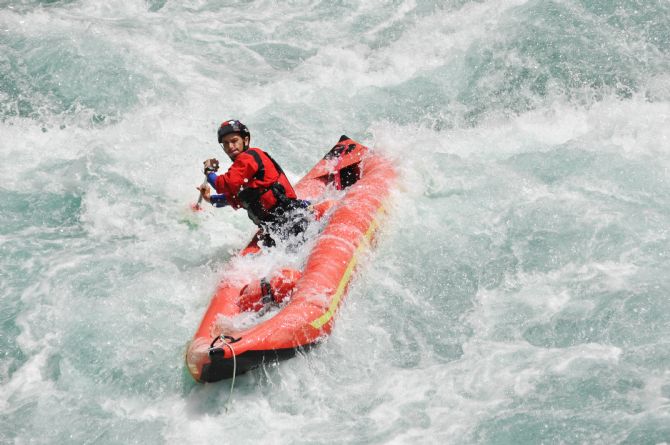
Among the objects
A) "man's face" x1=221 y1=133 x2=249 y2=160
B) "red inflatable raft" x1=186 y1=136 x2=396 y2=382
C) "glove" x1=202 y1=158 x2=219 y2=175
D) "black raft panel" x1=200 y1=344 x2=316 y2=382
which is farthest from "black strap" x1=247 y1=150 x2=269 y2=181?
"black raft panel" x1=200 y1=344 x2=316 y2=382

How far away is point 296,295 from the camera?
17.6 ft

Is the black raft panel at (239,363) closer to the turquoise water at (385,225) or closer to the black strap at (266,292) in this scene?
the turquoise water at (385,225)

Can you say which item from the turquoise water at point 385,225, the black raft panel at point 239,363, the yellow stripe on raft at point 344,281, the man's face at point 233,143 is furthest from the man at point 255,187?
the black raft panel at point 239,363

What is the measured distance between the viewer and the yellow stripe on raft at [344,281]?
17.3 feet

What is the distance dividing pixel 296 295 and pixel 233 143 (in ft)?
4.77

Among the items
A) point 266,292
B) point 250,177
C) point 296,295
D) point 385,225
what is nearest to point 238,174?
point 250,177

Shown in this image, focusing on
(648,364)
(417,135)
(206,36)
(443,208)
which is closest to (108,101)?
(206,36)

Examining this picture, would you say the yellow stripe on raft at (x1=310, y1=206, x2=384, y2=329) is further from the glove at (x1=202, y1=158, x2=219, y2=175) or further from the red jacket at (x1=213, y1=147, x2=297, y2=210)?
the glove at (x1=202, y1=158, x2=219, y2=175)

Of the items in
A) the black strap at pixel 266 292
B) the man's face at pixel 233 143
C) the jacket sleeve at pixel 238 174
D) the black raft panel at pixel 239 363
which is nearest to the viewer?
the black raft panel at pixel 239 363

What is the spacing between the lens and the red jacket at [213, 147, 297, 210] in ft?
19.0

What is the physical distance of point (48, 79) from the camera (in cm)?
962

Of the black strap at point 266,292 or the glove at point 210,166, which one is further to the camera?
the glove at point 210,166

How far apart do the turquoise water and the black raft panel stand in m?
0.17

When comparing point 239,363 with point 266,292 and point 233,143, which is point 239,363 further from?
point 233,143
